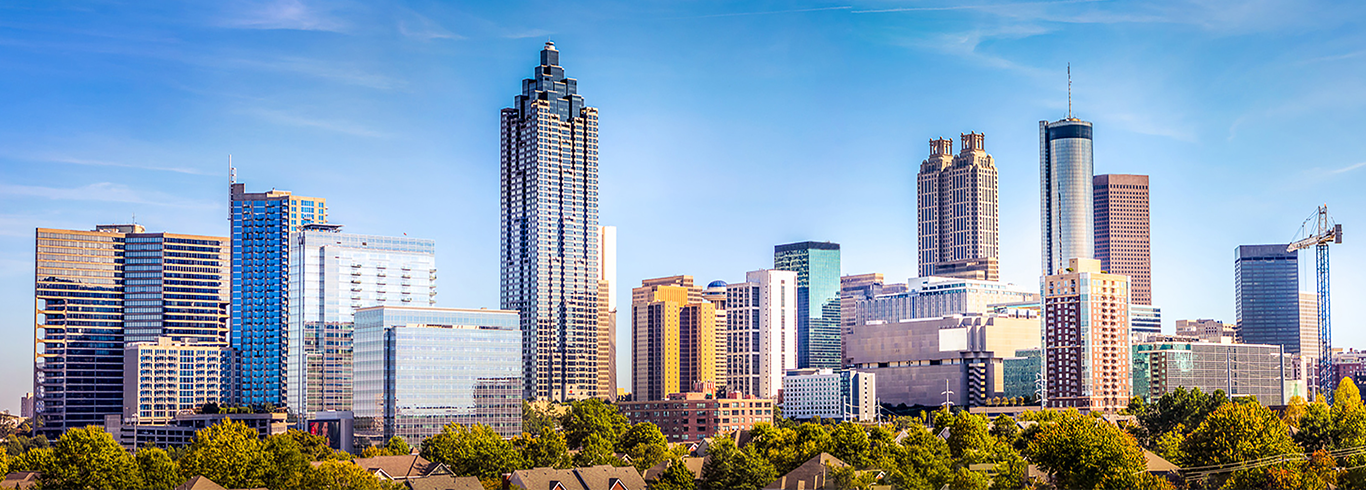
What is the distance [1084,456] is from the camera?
432 ft

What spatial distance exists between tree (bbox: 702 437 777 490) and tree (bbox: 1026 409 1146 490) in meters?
24.1

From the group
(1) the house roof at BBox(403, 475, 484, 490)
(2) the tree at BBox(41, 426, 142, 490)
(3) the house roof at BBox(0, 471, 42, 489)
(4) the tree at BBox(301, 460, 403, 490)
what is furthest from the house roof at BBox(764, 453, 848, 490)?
(3) the house roof at BBox(0, 471, 42, 489)

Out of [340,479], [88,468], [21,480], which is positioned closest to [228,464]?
[88,468]

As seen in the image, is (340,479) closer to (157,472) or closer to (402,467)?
(157,472)

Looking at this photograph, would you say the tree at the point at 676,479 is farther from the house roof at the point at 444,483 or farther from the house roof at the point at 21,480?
the house roof at the point at 21,480

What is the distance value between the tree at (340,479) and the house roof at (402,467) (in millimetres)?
15715

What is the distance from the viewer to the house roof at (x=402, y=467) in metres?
158

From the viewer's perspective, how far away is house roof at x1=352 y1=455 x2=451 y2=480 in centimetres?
15775

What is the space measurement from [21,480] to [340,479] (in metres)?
33.6

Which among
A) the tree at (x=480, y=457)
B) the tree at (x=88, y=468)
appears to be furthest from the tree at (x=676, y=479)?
the tree at (x=88, y=468)

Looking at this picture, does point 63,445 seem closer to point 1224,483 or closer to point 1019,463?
point 1019,463

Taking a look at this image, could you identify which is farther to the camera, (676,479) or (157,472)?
(157,472)

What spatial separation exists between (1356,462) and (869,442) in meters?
51.1

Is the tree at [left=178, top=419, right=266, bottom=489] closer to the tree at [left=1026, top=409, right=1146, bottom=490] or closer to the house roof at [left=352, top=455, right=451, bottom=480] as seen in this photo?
the house roof at [left=352, top=455, right=451, bottom=480]
